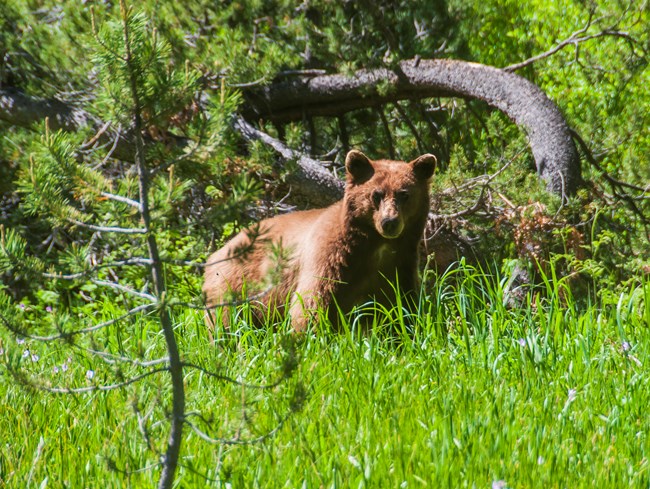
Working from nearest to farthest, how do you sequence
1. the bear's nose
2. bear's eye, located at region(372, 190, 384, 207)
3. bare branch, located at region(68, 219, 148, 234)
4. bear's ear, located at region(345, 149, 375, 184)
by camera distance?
bare branch, located at region(68, 219, 148, 234)
the bear's nose
bear's eye, located at region(372, 190, 384, 207)
bear's ear, located at region(345, 149, 375, 184)

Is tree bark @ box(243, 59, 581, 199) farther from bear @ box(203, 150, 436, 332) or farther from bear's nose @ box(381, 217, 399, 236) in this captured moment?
bear's nose @ box(381, 217, 399, 236)

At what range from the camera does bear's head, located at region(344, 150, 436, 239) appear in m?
5.38

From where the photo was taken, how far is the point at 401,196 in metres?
5.50

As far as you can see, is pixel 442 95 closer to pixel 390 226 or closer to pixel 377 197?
pixel 377 197

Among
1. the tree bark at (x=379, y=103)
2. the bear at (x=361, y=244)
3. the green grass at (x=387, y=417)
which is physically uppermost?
the tree bark at (x=379, y=103)

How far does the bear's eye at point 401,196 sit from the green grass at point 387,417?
3.95 feet

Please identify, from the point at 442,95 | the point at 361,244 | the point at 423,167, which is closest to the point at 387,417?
the point at 361,244

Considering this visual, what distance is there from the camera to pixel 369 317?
5.63 m

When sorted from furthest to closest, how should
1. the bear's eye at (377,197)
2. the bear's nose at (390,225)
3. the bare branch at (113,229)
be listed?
the bear's eye at (377,197), the bear's nose at (390,225), the bare branch at (113,229)

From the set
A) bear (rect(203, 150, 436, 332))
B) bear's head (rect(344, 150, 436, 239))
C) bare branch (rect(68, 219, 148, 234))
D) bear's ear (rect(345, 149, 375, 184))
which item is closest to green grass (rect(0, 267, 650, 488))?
bare branch (rect(68, 219, 148, 234))

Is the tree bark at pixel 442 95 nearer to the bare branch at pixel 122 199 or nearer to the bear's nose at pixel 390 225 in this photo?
the bear's nose at pixel 390 225

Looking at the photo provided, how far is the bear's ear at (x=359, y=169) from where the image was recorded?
5.59 meters

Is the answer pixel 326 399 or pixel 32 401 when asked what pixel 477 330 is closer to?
pixel 326 399

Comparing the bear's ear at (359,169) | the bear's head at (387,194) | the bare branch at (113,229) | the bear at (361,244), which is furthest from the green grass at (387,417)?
the bear's ear at (359,169)
